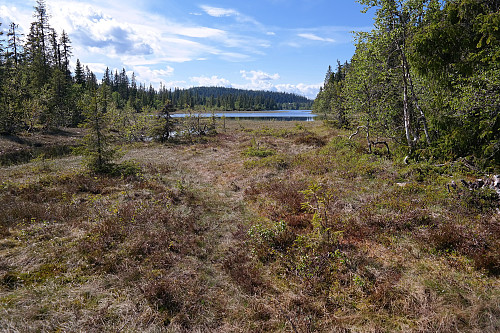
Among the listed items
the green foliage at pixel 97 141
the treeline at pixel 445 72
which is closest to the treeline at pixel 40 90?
the green foliage at pixel 97 141

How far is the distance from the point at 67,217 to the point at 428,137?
17.2 meters

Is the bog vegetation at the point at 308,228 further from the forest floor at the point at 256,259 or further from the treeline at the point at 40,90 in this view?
the treeline at the point at 40,90

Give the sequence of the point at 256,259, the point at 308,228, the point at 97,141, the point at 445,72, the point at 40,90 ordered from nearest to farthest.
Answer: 1. the point at 256,259
2. the point at 308,228
3. the point at 445,72
4. the point at 97,141
5. the point at 40,90

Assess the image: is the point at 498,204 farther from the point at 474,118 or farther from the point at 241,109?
the point at 241,109

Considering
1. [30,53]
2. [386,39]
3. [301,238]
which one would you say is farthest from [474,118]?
[30,53]

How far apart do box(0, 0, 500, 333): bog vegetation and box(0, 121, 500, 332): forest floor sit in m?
0.04

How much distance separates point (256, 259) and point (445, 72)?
39.7 feet

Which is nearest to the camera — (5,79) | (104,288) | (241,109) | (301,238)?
(104,288)

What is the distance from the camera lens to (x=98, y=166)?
16047mm

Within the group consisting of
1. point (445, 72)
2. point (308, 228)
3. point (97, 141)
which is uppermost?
point (445, 72)

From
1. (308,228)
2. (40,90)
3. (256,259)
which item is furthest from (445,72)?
(40,90)

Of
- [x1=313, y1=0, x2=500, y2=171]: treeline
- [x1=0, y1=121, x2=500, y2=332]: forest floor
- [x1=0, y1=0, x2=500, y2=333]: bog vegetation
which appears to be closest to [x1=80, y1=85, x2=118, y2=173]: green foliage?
[x1=0, y1=0, x2=500, y2=333]: bog vegetation

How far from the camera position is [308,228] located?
852 cm

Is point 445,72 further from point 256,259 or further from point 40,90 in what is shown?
point 40,90
